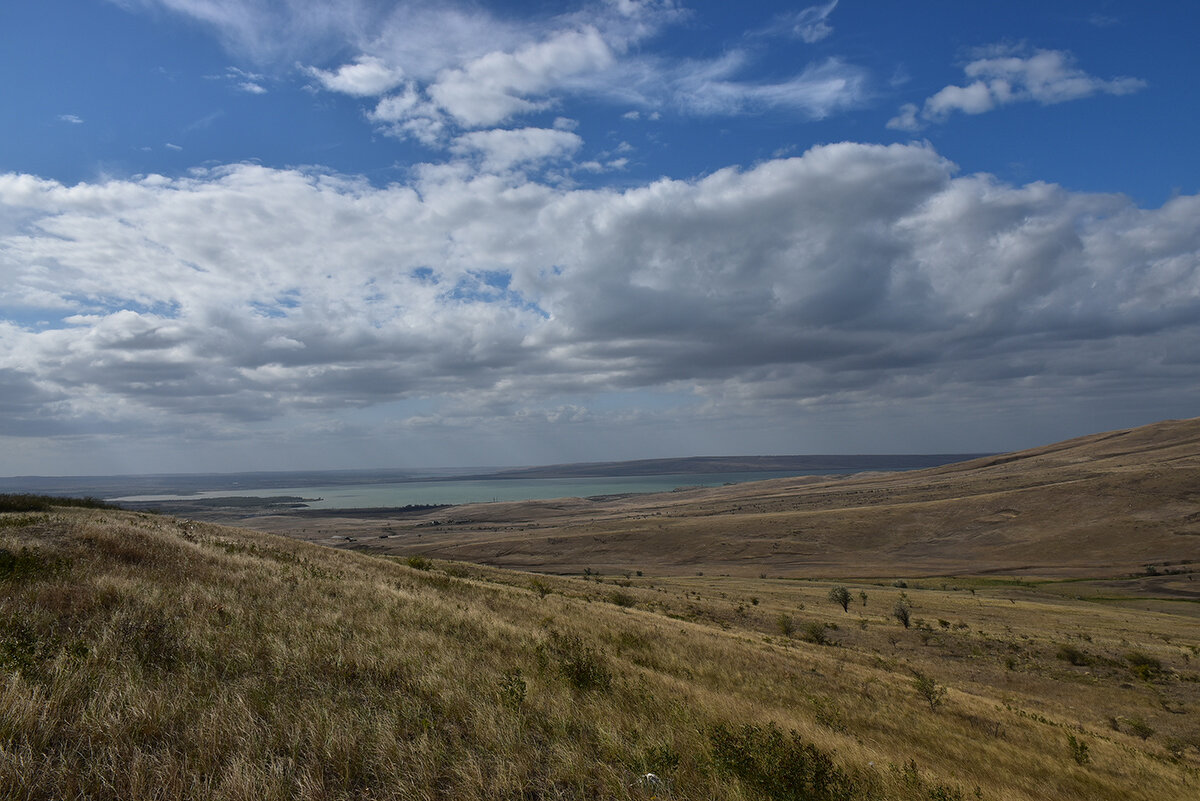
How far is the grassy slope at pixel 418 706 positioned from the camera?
5.17m

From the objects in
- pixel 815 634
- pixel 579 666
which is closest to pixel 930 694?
pixel 579 666

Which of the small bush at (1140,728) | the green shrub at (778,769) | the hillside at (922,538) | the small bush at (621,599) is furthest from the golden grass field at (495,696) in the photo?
the hillside at (922,538)

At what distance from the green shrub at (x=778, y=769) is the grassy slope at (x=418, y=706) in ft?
0.18

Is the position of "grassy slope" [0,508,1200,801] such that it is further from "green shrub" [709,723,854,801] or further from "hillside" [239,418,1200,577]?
"hillside" [239,418,1200,577]

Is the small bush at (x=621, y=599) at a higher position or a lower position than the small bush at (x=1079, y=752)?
lower

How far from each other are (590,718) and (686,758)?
56.5 inches

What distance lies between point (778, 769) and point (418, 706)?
463cm

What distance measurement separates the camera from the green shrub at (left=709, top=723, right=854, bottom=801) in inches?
257

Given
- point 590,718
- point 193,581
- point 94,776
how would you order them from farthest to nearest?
point 193,581 < point 590,718 < point 94,776

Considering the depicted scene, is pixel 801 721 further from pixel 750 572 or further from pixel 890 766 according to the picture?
pixel 750 572

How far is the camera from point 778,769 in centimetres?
690

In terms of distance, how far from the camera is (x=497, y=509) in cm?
19762

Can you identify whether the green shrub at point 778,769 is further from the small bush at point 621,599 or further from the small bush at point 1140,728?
the small bush at point 621,599

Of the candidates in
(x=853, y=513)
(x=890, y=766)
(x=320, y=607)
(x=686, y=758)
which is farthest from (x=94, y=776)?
(x=853, y=513)
